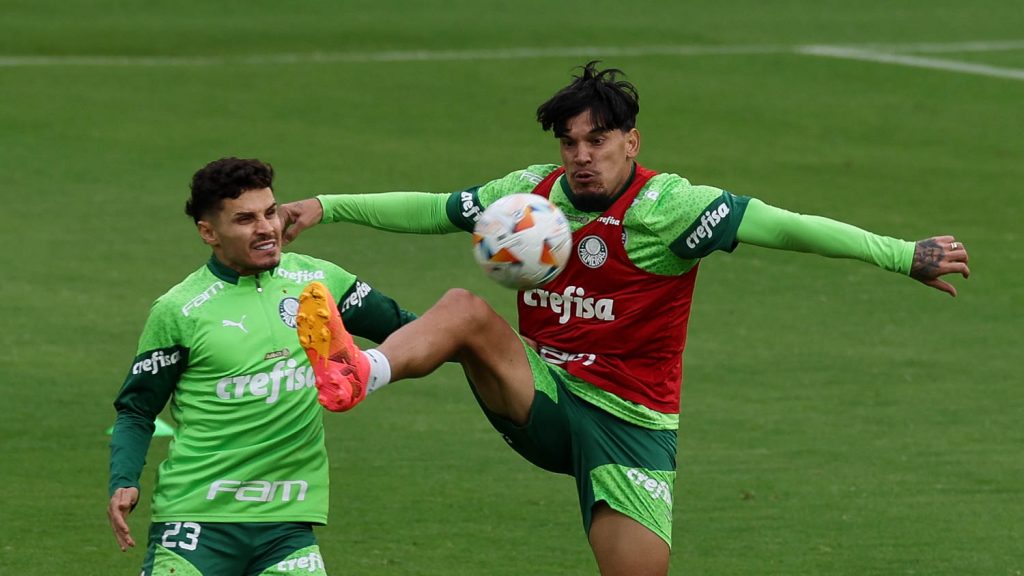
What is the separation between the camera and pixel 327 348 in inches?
278

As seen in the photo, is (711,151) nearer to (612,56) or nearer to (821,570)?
(612,56)

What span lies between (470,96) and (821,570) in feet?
65.6

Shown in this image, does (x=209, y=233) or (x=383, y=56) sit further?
(x=383, y=56)

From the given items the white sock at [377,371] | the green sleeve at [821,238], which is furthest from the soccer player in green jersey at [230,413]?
the green sleeve at [821,238]

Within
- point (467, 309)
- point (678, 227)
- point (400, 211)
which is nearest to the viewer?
point (467, 309)

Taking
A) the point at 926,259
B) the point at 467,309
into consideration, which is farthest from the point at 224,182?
the point at 926,259

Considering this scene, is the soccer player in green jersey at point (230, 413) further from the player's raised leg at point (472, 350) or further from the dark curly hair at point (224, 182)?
the player's raised leg at point (472, 350)

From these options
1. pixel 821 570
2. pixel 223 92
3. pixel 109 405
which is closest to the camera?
pixel 821 570

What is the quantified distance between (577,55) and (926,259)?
2613 cm

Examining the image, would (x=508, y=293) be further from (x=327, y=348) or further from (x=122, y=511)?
(x=122, y=511)

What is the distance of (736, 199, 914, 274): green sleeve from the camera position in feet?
26.0

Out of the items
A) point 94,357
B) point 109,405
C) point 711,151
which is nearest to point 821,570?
point 109,405

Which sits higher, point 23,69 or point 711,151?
point 23,69

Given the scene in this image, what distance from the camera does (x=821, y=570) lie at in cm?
1074
